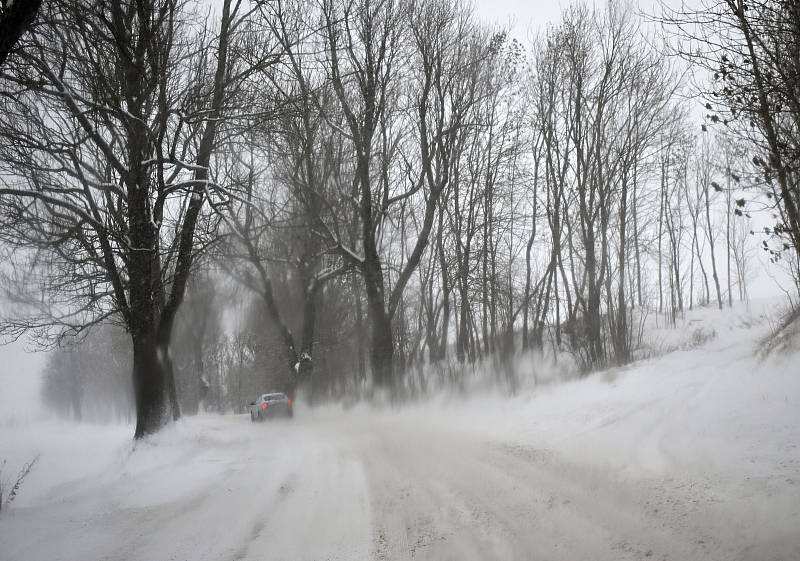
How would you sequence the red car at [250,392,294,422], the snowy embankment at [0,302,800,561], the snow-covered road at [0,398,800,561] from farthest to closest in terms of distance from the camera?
the red car at [250,392,294,422] < the snowy embankment at [0,302,800,561] < the snow-covered road at [0,398,800,561]

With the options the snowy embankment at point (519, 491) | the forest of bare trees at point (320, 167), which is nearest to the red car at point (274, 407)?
the forest of bare trees at point (320, 167)

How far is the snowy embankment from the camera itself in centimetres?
411

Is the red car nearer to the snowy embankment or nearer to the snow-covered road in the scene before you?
the snowy embankment

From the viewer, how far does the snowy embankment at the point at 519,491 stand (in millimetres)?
4109

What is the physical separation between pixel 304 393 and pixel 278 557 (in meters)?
18.1

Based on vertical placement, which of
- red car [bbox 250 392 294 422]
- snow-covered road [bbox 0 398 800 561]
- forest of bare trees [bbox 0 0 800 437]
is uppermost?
forest of bare trees [bbox 0 0 800 437]

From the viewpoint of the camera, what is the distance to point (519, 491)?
17.8 feet

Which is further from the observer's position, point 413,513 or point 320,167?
point 320,167

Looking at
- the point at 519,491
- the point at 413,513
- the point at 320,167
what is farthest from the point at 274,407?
the point at 519,491

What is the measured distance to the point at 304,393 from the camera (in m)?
21.9

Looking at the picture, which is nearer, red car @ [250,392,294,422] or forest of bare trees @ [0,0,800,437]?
forest of bare trees @ [0,0,800,437]

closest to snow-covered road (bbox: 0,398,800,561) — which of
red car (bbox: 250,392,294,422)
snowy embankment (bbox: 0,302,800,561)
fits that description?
snowy embankment (bbox: 0,302,800,561)

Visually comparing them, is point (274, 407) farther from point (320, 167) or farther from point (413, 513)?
point (413, 513)

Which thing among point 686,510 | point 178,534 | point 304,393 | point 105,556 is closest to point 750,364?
point 686,510
